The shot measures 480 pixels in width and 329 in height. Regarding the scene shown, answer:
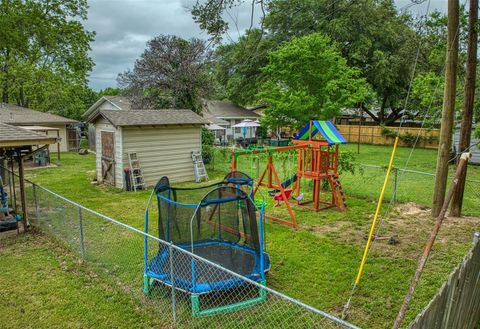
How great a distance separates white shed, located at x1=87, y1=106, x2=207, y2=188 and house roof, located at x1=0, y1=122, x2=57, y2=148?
14.4 ft

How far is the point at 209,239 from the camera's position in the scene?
5.76 metres

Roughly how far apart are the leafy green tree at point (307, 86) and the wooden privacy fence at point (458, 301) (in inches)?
342

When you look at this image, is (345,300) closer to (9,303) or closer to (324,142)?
(9,303)

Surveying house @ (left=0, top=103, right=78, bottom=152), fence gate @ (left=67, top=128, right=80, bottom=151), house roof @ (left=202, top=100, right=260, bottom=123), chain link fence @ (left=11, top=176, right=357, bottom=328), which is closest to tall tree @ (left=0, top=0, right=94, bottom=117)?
house @ (left=0, top=103, right=78, bottom=152)

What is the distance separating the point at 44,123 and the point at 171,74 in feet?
28.9

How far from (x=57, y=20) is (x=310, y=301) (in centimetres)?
2876

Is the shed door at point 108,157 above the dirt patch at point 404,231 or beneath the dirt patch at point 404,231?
above

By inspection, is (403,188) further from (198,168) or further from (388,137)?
(388,137)

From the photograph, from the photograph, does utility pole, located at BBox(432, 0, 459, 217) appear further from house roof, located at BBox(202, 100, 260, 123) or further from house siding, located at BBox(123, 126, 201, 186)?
house roof, located at BBox(202, 100, 260, 123)

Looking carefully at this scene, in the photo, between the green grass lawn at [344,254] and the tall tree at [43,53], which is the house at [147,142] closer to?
the green grass lawn at [344,254]

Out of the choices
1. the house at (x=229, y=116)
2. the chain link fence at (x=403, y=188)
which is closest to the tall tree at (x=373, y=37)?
the house at (x=229, y=116)

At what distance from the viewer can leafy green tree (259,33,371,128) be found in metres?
12.2

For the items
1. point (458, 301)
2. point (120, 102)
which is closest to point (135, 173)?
point (458, 301)

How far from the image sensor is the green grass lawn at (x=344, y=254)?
16.9 ft
